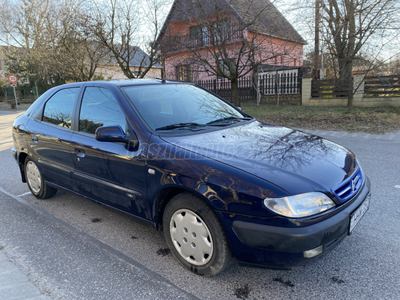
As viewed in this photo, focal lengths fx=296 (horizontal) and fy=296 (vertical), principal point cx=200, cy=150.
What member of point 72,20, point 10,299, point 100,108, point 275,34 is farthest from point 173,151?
point 72,20

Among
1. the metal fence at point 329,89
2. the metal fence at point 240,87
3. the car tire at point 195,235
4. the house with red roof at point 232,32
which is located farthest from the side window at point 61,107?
the metal fence at point 240,87

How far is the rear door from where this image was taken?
2709 mm

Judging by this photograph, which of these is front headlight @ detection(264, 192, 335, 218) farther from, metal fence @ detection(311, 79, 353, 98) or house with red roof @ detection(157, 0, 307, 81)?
metal fence @ detection(311, 79, 353, 98)

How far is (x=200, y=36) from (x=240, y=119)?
371 inches

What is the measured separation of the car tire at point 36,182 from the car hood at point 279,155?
2.47 m

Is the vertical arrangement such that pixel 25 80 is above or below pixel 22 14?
below

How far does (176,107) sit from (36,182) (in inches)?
98.5

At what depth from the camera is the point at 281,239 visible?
77.5 inches

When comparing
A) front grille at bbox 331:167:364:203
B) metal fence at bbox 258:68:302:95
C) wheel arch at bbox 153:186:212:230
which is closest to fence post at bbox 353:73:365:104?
metal fence at bbox 258:68:302:95

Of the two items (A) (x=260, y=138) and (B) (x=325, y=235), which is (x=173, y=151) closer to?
(A) (x=260, y=138)

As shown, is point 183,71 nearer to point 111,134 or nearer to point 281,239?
point 111,134

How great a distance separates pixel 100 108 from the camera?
3174mm

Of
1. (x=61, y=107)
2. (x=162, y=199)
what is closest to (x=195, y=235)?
(x=162, y=199)

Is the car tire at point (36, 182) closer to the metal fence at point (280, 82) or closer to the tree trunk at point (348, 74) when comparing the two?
the tree trunk at point (348, 74)
